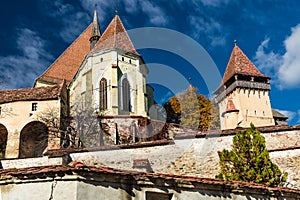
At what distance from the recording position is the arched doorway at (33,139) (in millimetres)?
29703

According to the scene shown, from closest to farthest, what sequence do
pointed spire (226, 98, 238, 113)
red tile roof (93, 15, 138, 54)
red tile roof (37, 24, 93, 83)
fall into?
red tile roof (93, 15, 138, 54)
red tile roof (37, 24, 93, 83)
pointed spire (226, 98, 238, 113)

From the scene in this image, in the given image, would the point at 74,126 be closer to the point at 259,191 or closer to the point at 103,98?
the point at 103,98

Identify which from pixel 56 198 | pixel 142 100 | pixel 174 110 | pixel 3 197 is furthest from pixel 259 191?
pixel 174 110

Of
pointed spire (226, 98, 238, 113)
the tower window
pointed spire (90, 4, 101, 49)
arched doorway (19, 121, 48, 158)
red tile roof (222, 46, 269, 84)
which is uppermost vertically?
pointed spire (90, 4, 101, 49)

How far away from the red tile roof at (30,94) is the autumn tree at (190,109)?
15.1 meters

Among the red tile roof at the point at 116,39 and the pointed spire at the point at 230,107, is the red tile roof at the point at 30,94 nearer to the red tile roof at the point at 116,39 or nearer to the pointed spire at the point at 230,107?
the red tile roof at the point at 116,39

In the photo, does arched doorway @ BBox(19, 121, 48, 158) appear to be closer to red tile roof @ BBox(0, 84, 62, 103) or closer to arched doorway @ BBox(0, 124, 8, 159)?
arched doorway @ BBox(0, 124, 8, 159)

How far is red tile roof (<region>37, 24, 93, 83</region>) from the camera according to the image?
131 feet

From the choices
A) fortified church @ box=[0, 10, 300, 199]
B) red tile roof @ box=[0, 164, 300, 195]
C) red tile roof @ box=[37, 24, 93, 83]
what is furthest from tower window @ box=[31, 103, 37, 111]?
red tile roof @ box=[0, 164, 300, 195]

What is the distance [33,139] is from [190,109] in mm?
19609

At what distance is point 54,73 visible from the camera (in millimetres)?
40531

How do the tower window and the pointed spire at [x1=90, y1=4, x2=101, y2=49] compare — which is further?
the pointed spire at [x1=90, y1=4, x2=101, y2=49]

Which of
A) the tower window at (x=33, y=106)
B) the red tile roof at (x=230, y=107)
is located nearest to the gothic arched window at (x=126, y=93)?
the tower window at (x=33, y=106)

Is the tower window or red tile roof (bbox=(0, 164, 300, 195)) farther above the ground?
the tower window
